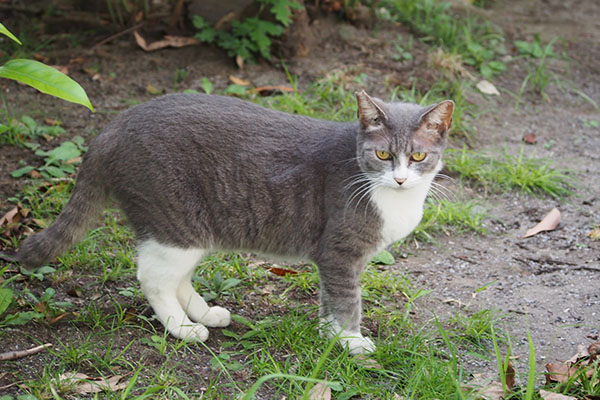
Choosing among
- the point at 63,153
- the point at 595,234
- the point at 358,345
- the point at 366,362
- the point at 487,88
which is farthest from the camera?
the point at 487,88

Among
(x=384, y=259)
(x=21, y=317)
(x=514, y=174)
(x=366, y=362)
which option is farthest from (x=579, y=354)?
(x=21, y=317)

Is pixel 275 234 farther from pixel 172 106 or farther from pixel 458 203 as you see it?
pixel 458 203

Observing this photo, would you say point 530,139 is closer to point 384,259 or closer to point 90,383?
point 384,259

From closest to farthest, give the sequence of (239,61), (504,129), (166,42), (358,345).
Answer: (358,345) → (504,129) → (239,61) → (166,42)

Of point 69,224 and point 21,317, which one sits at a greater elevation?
point 69,224

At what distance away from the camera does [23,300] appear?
3564 mm

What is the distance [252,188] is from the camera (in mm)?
3486

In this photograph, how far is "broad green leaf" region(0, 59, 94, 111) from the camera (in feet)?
8.10

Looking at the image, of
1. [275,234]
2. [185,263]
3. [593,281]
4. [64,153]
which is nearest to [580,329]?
[593,281]

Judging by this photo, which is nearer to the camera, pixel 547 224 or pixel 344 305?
pixel 344 305

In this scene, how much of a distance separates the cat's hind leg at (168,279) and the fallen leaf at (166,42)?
3221mm

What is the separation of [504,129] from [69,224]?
3.81 meters

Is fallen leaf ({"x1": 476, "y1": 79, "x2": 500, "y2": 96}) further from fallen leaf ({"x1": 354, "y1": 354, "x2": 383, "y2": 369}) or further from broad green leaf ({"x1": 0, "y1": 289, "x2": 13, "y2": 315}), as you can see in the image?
broad green leaf ({"x1": 0, "y1": 289, "x2": 13, "y2": 315})

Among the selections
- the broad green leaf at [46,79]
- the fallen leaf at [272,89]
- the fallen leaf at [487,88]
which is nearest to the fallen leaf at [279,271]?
the broad green leaf at [46,79]
